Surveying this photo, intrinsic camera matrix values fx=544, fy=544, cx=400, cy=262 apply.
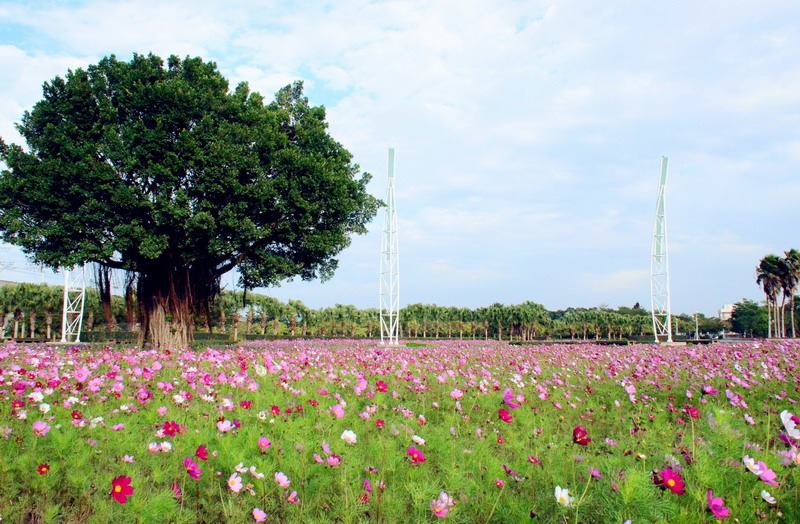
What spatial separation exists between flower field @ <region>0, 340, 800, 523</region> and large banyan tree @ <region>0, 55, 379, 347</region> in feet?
35.9

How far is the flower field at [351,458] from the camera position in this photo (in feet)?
11.0

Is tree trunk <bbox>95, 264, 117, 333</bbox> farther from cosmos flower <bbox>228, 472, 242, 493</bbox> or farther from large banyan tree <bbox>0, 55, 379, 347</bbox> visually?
cosmos flower <bbox>228, 472, 242, 493</bbox>

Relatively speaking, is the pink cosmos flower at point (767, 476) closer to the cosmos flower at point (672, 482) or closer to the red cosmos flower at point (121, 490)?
the cosmos flower at point (672, 482)

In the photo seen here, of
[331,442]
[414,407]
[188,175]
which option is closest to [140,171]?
[188,175]

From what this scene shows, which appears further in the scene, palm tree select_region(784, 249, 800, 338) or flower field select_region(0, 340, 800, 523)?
palm tree select_region(784, 249, 800, 338)

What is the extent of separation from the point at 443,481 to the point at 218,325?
61.3 meters

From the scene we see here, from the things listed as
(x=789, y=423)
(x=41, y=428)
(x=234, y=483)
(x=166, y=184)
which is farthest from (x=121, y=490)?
(x=166, y=184)

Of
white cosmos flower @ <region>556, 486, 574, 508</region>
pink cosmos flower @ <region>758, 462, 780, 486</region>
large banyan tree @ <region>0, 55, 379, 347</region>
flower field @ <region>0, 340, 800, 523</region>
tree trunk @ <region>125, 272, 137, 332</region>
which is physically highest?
large banyan tree @ <region>0, 55, 379, 347</region>

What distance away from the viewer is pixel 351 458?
412cm

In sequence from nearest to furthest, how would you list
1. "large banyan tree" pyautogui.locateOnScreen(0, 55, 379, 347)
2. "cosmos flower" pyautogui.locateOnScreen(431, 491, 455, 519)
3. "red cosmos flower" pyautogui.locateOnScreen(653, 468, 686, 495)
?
"red cosmos flower" pyautogui.locateOnScreen(653, 468, 686, 495) → "cosmos flower" pyautogui.locateOnScreen(431, 491, 455, 519) → "large banyan tree" pyautogui.locateOnScreen(0, 55, 379, 347)

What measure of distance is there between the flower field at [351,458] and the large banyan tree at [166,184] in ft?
35.9

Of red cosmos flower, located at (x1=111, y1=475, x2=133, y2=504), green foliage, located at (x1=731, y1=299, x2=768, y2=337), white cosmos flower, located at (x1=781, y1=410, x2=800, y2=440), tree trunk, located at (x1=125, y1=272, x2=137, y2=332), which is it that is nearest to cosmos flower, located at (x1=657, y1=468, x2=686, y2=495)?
white cosmos flower, located at (x1=781, y1=410, x2=800, y2=440)

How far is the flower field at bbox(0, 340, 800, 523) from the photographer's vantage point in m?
3.34

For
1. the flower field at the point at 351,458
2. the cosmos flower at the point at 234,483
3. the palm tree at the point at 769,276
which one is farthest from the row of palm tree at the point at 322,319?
the cosmos flower at the point at 234,483
